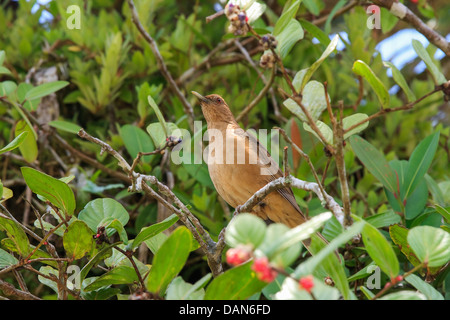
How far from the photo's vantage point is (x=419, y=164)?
2.97m

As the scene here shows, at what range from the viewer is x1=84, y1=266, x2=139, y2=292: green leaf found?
7.52ft

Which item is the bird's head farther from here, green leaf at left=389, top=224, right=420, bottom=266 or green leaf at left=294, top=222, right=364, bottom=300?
green leaf at left=294, top=222, right=364, bottom=300

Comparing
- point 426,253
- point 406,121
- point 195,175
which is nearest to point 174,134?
point 195,175

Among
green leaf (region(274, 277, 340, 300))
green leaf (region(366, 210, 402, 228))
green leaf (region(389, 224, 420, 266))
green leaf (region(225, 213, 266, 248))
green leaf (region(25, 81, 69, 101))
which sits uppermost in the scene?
green leaf (region(25, 81, 69, 101))

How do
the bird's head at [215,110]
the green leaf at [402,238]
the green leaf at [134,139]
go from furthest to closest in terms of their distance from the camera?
the bird's head at [215,110] < the green leaf at [134,139] < the green leaf at [402,238]

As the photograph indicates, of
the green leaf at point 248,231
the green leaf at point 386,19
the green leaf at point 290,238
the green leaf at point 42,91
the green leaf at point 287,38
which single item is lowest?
the green leaf at point 290,238

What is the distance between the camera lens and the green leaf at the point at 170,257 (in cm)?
174

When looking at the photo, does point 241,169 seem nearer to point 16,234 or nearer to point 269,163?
point 269,163

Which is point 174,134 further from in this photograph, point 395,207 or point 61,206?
point 395,207

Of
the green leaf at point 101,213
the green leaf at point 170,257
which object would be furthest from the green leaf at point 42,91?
the green leaf at point 170,257

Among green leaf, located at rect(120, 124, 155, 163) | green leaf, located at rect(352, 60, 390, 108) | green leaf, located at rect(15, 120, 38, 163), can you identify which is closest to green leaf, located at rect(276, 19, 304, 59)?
green leaf, located at rect(352, 60, 390, 108)

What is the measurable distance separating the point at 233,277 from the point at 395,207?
1643mm

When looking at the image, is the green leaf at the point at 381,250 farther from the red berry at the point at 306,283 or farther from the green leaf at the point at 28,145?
the green leaf at the point at 28,145

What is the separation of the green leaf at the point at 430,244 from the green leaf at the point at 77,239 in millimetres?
1331
